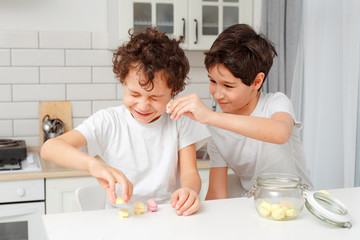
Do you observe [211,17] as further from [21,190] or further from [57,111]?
[21,190]

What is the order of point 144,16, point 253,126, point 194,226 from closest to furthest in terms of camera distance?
point 194,226
point 253,126
point 144,16

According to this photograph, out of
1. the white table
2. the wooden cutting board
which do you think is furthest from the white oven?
the white table

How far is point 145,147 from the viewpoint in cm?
164

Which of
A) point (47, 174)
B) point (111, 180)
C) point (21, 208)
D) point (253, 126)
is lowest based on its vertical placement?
point (21, 208)

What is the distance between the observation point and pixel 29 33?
2.81 m

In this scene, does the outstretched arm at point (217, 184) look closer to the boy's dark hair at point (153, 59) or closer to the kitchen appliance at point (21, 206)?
the boy's dark hair at point (153, 59)

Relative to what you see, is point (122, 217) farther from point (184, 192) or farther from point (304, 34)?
point (304, 34)

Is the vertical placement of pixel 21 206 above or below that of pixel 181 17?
below

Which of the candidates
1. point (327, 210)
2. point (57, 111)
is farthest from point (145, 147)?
point (57, 111)

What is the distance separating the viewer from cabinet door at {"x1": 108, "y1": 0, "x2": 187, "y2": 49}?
2658mm

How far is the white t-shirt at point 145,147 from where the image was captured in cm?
161

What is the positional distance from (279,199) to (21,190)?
1.53 metres

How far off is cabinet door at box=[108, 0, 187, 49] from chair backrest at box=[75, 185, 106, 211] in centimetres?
129

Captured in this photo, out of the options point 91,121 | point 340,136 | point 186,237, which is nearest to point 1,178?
point 91,121
